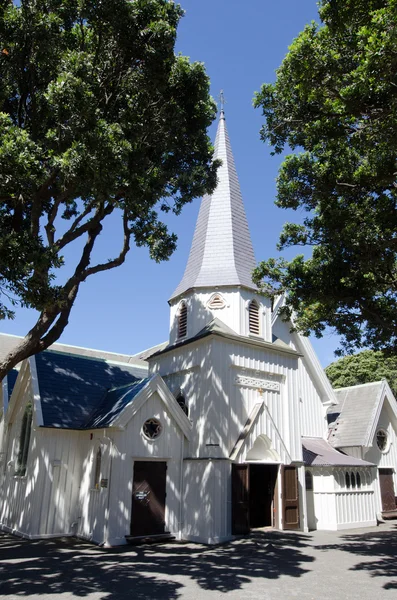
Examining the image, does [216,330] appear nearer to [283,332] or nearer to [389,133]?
[283,332]

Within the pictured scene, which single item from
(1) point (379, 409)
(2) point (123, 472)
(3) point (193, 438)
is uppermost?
(1) point (379, 409)

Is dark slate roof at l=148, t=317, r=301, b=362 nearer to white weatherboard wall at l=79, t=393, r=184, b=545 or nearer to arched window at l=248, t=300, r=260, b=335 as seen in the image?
arched window at l=248, t=300, r=260, b=335

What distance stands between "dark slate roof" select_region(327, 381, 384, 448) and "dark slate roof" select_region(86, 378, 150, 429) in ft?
38.1

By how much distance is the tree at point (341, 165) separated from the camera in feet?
28.4

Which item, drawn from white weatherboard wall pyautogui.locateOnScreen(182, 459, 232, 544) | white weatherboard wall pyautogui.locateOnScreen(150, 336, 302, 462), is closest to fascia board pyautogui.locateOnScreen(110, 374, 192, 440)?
white weatherboard wall pyautogui.locateOnScreen(150, 336, 302, 462)

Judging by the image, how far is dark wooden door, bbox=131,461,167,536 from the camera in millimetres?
15070

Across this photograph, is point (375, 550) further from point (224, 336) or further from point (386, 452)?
point (386, 452)

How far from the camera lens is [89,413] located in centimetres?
1802

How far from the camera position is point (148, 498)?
15508mm

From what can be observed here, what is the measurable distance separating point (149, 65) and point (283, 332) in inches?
630

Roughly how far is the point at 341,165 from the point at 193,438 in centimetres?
1082

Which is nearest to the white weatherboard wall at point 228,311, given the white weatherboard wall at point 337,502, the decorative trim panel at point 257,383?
the decorative trim panel at point 257,383

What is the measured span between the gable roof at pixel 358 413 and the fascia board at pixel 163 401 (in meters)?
9.87

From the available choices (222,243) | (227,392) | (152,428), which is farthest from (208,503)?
(222,243)
